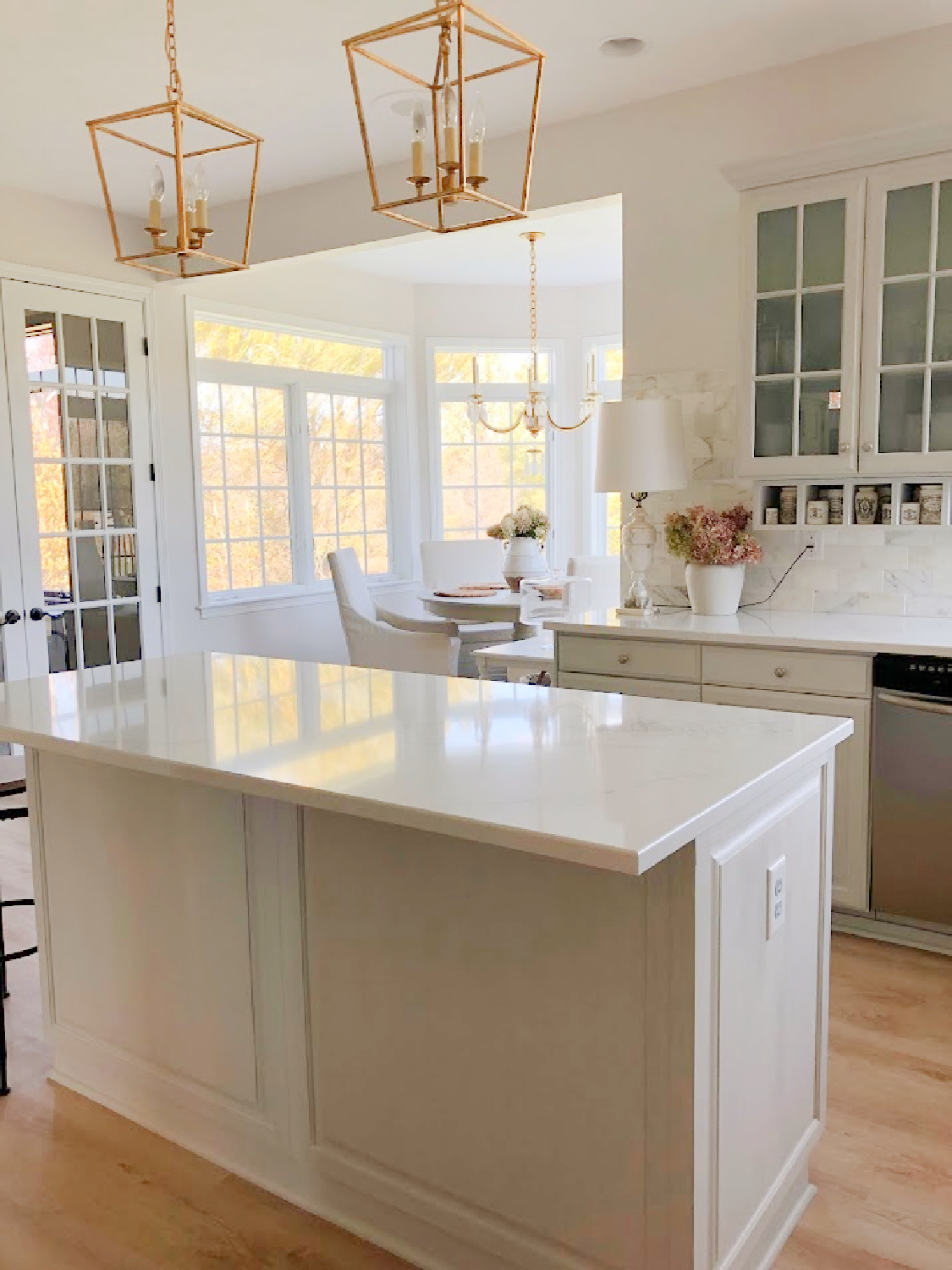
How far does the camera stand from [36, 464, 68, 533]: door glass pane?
16.3ft

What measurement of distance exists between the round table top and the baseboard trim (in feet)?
7.88

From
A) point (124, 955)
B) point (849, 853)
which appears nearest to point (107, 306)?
point (124, 955)

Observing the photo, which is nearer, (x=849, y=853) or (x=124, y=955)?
(x=124, y=955)

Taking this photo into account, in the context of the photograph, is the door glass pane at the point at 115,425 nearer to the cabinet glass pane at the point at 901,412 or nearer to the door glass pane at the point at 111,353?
the door glass pane at the point at 111,353

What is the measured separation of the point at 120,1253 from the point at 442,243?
5.36 m

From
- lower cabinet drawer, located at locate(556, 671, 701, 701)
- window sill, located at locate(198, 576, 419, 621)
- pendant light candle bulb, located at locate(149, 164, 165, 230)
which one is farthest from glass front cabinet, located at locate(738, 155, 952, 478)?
window sill, located at locate(198, 576, 419, 621)

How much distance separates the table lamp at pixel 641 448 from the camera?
369 cm

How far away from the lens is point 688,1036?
150 cm

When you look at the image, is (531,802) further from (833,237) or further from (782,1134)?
(833,237)

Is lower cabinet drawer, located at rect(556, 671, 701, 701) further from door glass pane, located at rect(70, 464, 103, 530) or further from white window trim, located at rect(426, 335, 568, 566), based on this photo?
white window trim, located at rect(426, 335, 568, 566)

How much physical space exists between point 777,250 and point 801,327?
0.86 ft

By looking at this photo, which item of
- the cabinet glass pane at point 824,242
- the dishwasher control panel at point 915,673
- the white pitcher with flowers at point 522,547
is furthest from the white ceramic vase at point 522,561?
the dishwasher control panel at point 915,673

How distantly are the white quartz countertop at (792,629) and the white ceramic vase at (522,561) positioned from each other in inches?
69.0

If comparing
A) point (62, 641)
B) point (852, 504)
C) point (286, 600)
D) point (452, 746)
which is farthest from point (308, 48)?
point (286, 600)
